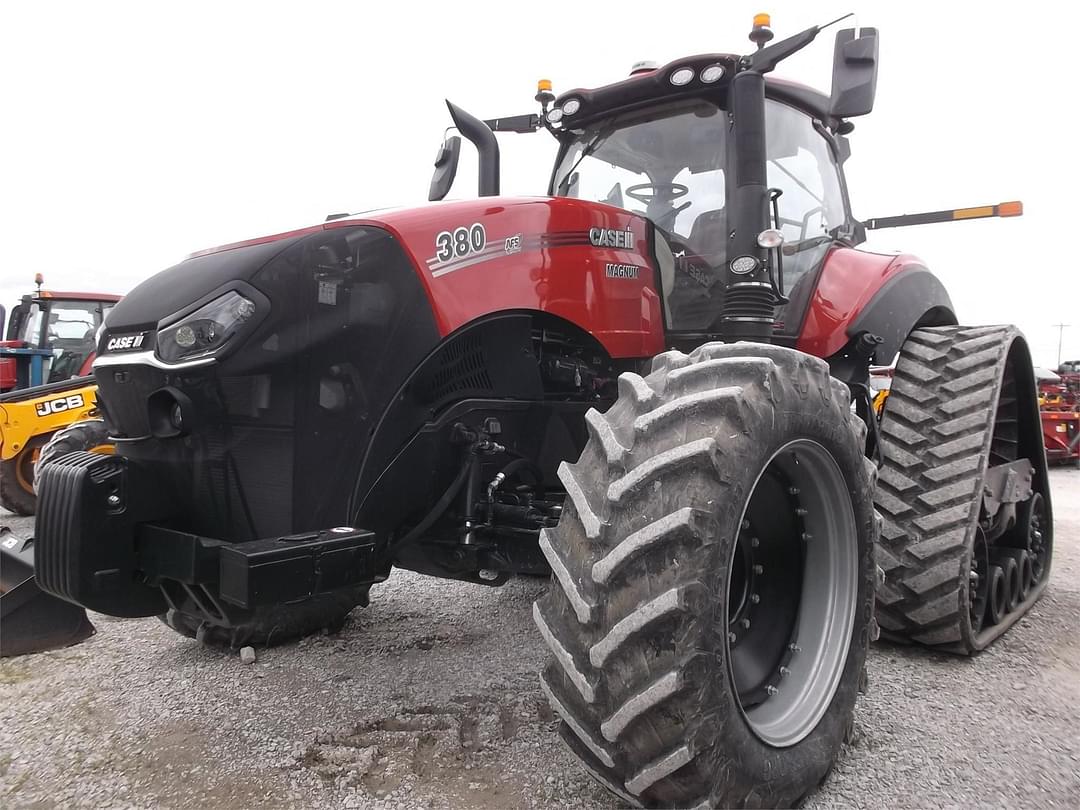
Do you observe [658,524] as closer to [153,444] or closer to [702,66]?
[153,444]

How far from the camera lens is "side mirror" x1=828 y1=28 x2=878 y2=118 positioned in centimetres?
263

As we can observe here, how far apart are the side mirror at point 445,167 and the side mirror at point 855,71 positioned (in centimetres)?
158

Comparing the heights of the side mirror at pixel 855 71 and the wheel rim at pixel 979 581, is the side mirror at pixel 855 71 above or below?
above

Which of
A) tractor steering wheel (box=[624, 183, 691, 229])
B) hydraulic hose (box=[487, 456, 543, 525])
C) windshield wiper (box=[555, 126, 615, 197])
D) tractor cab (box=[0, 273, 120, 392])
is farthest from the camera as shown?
tractor cab (box=[0, 273, 120, 392])

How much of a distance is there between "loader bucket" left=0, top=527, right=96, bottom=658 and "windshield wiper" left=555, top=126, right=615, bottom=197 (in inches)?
103

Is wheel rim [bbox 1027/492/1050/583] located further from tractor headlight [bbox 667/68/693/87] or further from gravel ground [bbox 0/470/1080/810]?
tractor headlight [bbox 667/68/693/87]

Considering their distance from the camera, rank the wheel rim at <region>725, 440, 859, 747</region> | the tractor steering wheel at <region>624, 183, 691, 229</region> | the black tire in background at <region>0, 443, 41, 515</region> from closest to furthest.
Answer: the wheel rim at <region>725, 440, 859, 747</region>, the tractor steering wheel at <region>624, 183, 691, 229</region>, the black tire in background at <region>0, 443, 41, 515</region>

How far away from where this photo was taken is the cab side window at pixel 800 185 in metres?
3.50

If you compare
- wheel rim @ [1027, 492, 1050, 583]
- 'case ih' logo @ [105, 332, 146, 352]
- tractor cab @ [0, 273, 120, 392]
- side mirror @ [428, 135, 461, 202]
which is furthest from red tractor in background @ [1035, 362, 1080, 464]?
tractor cab @ [0, 273, 120, 392]

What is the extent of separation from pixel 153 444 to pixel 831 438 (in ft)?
6.44

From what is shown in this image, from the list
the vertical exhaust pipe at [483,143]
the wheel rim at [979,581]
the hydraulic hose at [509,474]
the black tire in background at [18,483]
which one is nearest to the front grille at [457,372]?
the hydraulic hose at [509,474]

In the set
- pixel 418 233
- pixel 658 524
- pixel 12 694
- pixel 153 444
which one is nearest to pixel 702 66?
pixel 418 233

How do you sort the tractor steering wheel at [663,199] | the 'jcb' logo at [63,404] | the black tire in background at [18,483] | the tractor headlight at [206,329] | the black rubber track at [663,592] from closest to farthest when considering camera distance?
the black rubber track at [663,592] < the tractor headlight at [206,329] < the tractor steering wheel at [663,199] < the black tire in background at [18,483] < the 'jcb' logo at [63,404]

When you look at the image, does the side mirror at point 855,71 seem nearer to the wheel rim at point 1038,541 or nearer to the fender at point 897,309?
the fender at point 897,309
